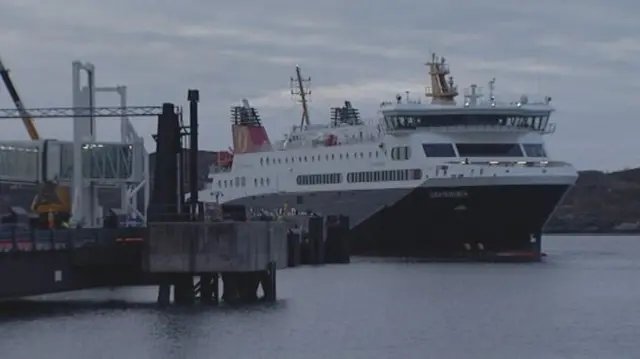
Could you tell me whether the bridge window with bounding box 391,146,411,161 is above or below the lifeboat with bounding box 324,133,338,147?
below

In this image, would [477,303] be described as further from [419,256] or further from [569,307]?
[419,256]

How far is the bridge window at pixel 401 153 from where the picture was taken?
8156cm

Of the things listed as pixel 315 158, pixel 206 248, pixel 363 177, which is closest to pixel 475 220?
pixel 363 177

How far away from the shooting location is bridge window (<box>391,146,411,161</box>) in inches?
3211

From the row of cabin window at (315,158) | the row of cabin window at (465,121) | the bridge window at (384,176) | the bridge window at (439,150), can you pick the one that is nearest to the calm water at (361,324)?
the bridge window at (439,150)

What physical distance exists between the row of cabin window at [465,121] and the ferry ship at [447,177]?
5 cm

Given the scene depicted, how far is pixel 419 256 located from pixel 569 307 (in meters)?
31.6

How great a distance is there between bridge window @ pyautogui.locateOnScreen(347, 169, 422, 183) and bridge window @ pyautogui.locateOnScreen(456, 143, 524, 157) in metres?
2.52

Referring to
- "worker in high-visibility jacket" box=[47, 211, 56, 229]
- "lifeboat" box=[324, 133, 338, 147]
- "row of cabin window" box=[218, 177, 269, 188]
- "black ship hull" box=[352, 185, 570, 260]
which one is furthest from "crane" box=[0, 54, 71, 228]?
"row of cabin window" box=[218, 177, 269, 188]

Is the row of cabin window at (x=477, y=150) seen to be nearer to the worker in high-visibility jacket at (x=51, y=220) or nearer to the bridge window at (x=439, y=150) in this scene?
the bridge window at (x=439, y=150)

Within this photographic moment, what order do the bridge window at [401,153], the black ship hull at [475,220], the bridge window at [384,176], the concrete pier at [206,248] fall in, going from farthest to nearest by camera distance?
the bridge window at [401,153] < the bridge window at [384,176] < the black ship hull at [475,220] < the concrete pier at [206,248]

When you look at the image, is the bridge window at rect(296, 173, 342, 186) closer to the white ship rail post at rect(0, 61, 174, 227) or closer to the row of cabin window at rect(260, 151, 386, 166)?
the row of cabin window at rect(260, 151, 386, 166)

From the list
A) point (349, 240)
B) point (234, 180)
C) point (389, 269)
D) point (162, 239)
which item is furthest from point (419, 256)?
point (162, 239)

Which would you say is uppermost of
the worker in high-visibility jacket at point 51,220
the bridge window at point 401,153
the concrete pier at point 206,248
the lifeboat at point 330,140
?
the lifeboat at point 330,140
